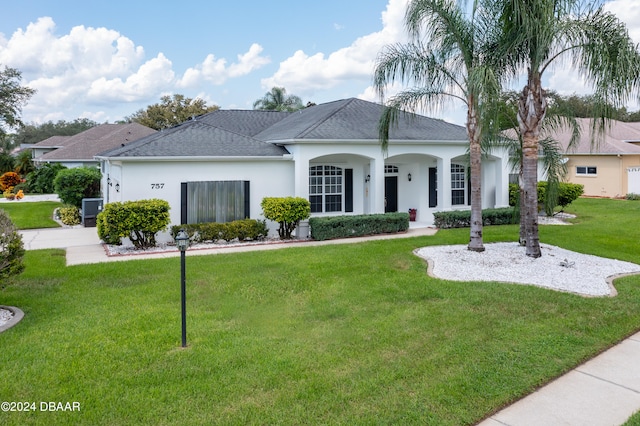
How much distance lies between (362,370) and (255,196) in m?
11.2

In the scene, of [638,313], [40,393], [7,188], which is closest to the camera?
[40,393]

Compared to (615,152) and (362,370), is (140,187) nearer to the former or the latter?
(362,370)

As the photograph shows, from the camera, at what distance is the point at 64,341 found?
675 cm

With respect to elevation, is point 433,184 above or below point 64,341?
above

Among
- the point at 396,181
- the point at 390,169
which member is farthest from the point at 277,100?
the point at 396,181

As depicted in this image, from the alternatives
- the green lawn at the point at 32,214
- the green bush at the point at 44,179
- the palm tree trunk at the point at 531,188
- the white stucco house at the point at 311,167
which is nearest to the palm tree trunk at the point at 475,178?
the palm tree trunk at the point at 531,188

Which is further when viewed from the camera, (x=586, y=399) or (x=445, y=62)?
(x=445, y=62)

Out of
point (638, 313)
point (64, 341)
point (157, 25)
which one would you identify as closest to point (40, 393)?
point (64, 341)

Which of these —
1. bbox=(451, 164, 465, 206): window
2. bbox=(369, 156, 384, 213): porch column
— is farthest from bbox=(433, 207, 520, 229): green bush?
bbox=(369, 156, 384, 213): porch column

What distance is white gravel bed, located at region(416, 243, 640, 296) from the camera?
9914mm

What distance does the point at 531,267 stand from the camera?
1120 centimetres

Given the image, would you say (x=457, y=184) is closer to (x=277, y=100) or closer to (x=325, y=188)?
(x=325, y=188)

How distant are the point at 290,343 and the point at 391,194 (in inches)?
564

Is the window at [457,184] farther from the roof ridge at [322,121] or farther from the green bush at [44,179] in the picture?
the green bush at [44,179]
